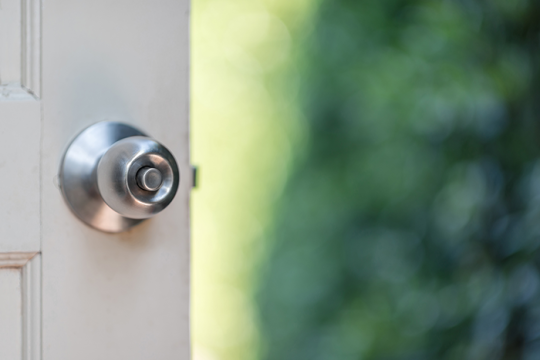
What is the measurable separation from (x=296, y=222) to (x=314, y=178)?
0.47ft

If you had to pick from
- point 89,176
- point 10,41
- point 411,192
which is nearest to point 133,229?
point 89,176

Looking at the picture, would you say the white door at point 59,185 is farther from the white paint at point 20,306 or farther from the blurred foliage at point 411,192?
the blurred foliage at point 411,192

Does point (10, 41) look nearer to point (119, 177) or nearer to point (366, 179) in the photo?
point (119, 177)

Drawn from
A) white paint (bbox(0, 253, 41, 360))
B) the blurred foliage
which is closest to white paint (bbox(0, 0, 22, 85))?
white paint (bbox(0, 253, 41, 360))

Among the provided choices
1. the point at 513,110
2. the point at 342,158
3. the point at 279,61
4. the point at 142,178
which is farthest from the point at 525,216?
the point at 142,178

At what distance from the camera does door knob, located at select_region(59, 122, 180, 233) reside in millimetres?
271

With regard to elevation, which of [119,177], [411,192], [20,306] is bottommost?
[411,192]

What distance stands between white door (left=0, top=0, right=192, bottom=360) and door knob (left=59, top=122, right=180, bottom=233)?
0.02 meters

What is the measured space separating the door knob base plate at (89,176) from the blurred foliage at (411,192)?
0.89 meters

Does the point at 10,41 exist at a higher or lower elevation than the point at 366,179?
higher

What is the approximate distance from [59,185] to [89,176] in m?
0.03

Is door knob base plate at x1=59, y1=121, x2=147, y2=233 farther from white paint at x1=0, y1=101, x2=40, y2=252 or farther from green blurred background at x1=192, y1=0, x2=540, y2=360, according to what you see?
green blurred background at x1=192, y1=0, x2=540, y2=360

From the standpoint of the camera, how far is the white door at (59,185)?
1.07 ft

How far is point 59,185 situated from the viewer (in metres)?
0.33
